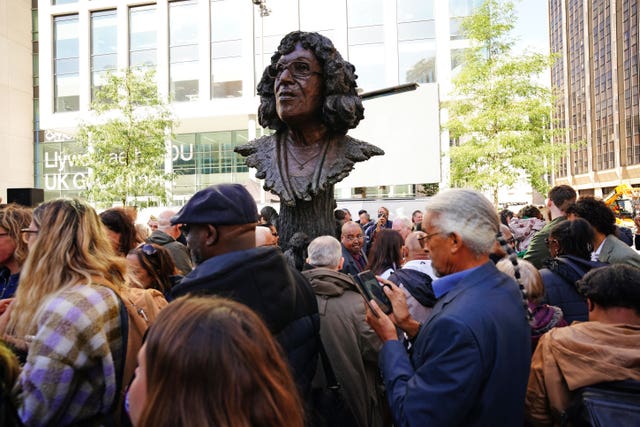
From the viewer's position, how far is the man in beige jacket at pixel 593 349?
2336mm

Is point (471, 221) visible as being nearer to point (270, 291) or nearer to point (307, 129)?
point (270, 291)

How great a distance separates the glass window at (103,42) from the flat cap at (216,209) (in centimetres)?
3011

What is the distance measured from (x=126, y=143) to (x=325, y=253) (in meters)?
16.6

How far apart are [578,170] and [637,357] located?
71.7 meters

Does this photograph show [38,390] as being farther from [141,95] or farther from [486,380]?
[141,95]

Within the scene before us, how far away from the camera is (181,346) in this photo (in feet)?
3.95

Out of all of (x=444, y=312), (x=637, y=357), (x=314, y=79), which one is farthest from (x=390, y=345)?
(x=314, y=79)

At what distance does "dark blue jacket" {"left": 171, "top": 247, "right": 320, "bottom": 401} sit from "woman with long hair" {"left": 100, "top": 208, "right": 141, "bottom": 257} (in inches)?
92.7

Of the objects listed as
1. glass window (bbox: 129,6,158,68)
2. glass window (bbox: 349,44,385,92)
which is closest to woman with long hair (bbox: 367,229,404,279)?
glass window (bbox: 349,44,385,92)

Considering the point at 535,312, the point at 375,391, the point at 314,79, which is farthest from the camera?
the point at 314,79

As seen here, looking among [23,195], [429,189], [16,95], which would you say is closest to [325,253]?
[23,195]

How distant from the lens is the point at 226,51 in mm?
28156

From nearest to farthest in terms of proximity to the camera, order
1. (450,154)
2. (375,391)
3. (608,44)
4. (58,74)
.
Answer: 1. (375,391)
2. (450,154)
3. (58,74)
4. (608,44)

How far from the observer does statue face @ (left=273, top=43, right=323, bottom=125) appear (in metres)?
3.91
